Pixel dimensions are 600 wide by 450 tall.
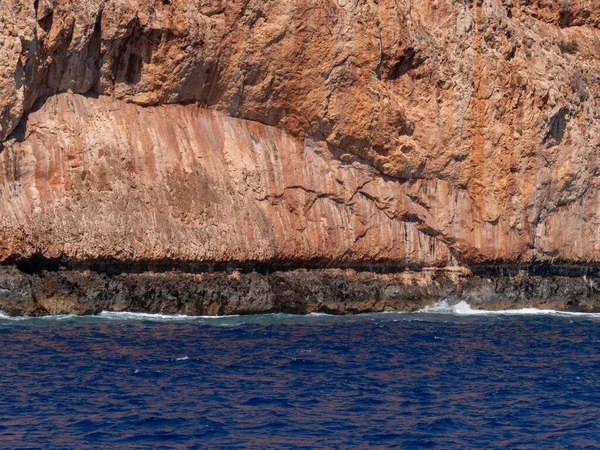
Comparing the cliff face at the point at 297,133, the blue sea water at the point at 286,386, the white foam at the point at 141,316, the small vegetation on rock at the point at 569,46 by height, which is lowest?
the blue sea water at the point at 286,386

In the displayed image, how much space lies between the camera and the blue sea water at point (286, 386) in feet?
63.7

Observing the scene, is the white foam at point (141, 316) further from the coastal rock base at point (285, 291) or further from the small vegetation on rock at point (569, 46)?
the small vegetation on rock at point (569, 46)

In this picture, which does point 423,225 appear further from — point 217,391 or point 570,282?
point 217,391

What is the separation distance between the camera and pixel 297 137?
4103 cm

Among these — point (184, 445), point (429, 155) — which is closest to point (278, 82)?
point (429, 155)

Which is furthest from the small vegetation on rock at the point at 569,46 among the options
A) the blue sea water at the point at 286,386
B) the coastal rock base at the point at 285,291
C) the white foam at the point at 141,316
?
the white foam at the point at 141,316

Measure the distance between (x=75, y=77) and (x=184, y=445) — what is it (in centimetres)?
1928

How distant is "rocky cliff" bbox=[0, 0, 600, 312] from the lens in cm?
3456

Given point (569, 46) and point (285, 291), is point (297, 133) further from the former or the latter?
point (569, 46)

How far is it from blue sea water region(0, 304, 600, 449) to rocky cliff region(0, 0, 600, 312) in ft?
12.8

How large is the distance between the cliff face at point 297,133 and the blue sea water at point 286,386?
150 inches

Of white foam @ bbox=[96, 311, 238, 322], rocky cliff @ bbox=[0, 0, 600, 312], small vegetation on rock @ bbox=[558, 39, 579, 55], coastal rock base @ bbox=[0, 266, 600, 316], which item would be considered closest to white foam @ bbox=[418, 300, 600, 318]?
coastal rock base @ bbox=[0, 266, 600, 316]

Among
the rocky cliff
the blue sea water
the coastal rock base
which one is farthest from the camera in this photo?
the rocky cliff

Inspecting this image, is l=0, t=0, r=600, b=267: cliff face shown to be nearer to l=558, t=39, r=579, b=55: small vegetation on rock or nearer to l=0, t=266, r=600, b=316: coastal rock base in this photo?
l=558, t=39, r=579, b=55: small vegetation on rock
